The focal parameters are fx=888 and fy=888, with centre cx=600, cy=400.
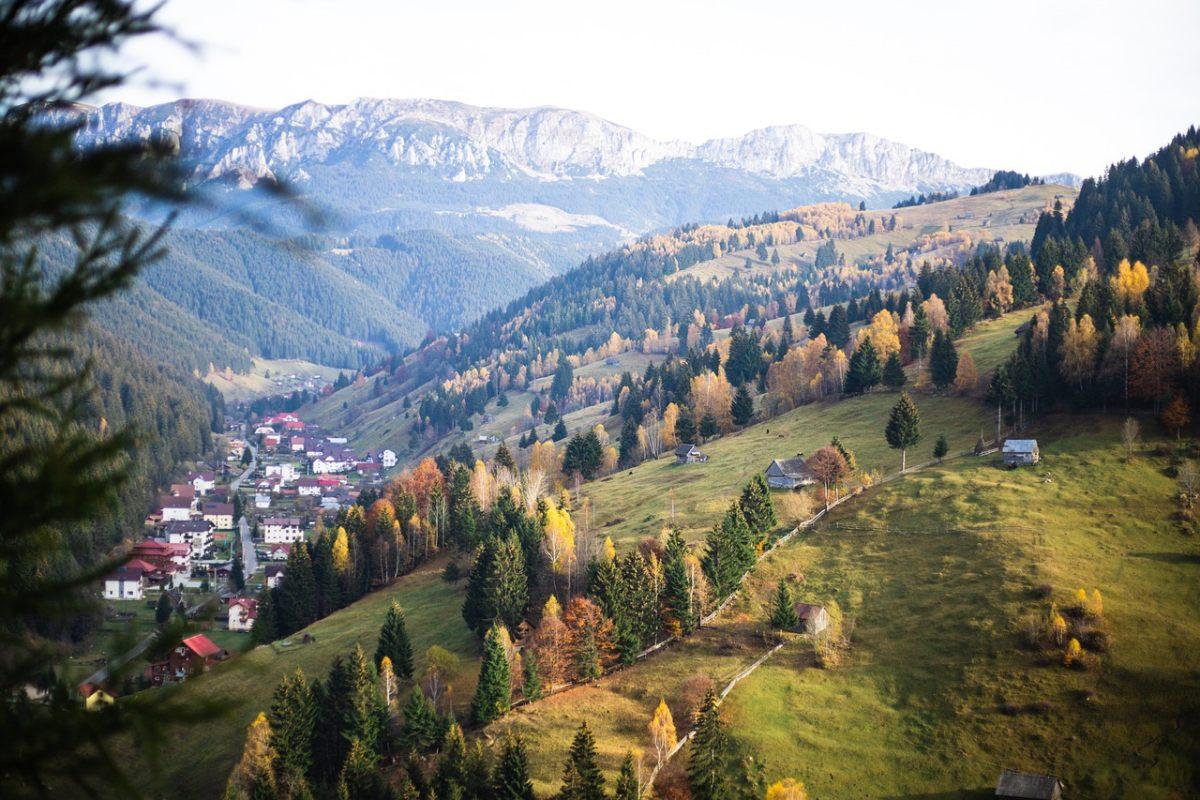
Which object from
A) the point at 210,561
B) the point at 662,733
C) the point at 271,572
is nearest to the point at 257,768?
the point at 662,733

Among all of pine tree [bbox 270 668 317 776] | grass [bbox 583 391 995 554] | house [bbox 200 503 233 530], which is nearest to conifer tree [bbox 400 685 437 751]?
pine tree [bbox 270 668 317 776]

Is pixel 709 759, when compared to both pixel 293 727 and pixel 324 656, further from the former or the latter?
pixel 324 656

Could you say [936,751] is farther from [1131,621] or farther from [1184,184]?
[1184,184]

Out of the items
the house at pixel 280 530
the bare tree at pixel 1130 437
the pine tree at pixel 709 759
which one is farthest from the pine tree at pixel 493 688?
the house at pixel 280 530

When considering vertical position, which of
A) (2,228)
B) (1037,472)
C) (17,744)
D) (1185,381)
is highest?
(2,228)

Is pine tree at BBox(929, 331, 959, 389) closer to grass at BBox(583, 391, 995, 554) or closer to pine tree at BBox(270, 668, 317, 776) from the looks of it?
grass at BBox(583, 391, 995, 554)

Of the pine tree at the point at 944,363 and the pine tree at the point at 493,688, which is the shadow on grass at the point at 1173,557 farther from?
the pine tree at the point at 493,688

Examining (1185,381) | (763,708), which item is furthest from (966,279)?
(763,708)
